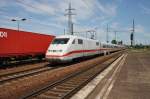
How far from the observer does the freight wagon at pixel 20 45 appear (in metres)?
19.0

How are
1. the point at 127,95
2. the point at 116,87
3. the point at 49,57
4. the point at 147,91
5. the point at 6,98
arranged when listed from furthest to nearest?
the point at 49,57 < the point at 116,87 < the point at 147,91 < the point at 127,95 < the point at 6,98

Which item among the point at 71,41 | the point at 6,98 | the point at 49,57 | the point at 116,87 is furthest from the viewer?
the point at 71,41

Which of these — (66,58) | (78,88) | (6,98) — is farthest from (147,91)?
(66,58)

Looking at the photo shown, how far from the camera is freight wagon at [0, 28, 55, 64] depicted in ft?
62.3

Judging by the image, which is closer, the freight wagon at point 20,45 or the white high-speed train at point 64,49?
the freight wagon at point 20,45

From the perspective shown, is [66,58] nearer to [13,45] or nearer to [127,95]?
[13,45]

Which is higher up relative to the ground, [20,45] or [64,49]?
[20,45]

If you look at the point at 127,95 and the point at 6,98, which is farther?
the point at 127,95

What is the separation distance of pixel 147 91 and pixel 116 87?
5.03ft

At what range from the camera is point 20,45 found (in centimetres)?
2136

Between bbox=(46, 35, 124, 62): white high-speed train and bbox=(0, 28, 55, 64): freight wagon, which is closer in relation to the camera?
bbox=(0, 28, 55, 64): freight wagon

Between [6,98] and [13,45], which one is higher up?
[13,45]

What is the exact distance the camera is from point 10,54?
1967 cm

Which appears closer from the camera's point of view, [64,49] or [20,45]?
[64,49]
